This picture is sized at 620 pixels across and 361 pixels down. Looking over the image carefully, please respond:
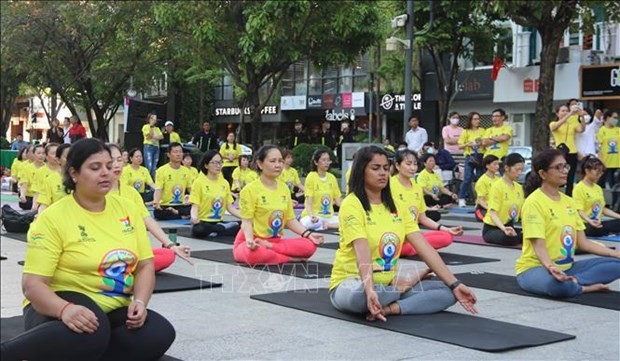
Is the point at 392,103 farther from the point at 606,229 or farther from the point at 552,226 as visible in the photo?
the point at 552,226

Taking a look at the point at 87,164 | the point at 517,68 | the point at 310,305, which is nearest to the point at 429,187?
the point at 310,305

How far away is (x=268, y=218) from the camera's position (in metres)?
8.52

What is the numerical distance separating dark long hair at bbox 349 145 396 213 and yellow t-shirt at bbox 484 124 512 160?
9265 mm

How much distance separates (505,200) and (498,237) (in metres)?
0.60

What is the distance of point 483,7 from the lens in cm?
1759

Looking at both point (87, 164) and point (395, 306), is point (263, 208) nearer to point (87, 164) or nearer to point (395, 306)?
point (395, 306)

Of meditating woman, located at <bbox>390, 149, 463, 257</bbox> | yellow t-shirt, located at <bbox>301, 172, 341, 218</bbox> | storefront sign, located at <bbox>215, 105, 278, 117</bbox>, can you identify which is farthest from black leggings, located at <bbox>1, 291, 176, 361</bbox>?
storefront sign, located at <bbox>215, 105, 278, 117</bbox>

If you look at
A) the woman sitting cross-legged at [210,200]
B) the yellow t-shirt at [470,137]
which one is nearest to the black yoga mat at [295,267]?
the woman sitting cross-legged at [210,200]

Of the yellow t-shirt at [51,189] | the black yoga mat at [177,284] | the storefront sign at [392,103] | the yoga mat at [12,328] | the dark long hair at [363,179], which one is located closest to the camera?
the yoga mat at [12,328]

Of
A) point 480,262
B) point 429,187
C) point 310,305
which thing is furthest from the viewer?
point 429,187

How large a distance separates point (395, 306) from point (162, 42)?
820 inches

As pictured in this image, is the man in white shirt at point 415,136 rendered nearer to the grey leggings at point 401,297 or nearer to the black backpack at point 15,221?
the black backpack at point 15,221

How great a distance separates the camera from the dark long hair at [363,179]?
18.8 feet

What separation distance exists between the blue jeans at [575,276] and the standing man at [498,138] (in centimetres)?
774
